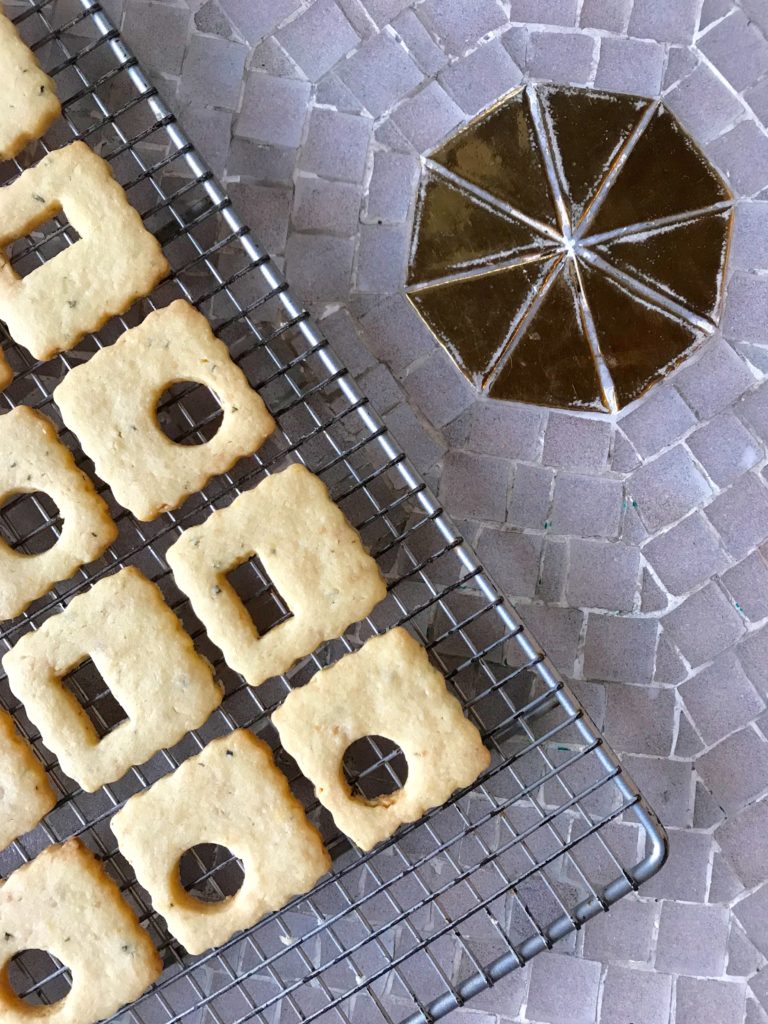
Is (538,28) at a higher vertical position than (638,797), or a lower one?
higher

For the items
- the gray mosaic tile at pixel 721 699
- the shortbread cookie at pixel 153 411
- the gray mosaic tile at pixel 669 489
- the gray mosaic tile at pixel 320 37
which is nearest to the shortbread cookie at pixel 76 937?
the shortbread cookie at pixel 153 411

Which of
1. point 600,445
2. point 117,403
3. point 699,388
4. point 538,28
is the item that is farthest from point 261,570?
point 538,28

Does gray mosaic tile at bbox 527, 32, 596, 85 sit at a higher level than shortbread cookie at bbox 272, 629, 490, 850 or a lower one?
higher

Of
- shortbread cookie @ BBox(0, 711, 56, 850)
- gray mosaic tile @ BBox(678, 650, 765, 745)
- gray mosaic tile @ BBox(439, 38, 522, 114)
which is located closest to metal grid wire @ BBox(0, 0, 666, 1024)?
shortbread cookie @ BBox(0, 711, 56, 850)

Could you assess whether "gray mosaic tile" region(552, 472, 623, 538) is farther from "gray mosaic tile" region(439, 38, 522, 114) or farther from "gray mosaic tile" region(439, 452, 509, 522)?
"gray mosaic tile" region(439, 38, 522, 114)

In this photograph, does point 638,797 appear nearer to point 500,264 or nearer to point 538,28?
point 500,264

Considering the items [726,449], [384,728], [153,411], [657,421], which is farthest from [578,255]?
[384,728]

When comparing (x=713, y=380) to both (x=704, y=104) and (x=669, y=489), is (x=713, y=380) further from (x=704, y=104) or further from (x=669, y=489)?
(x=704, y=104)
